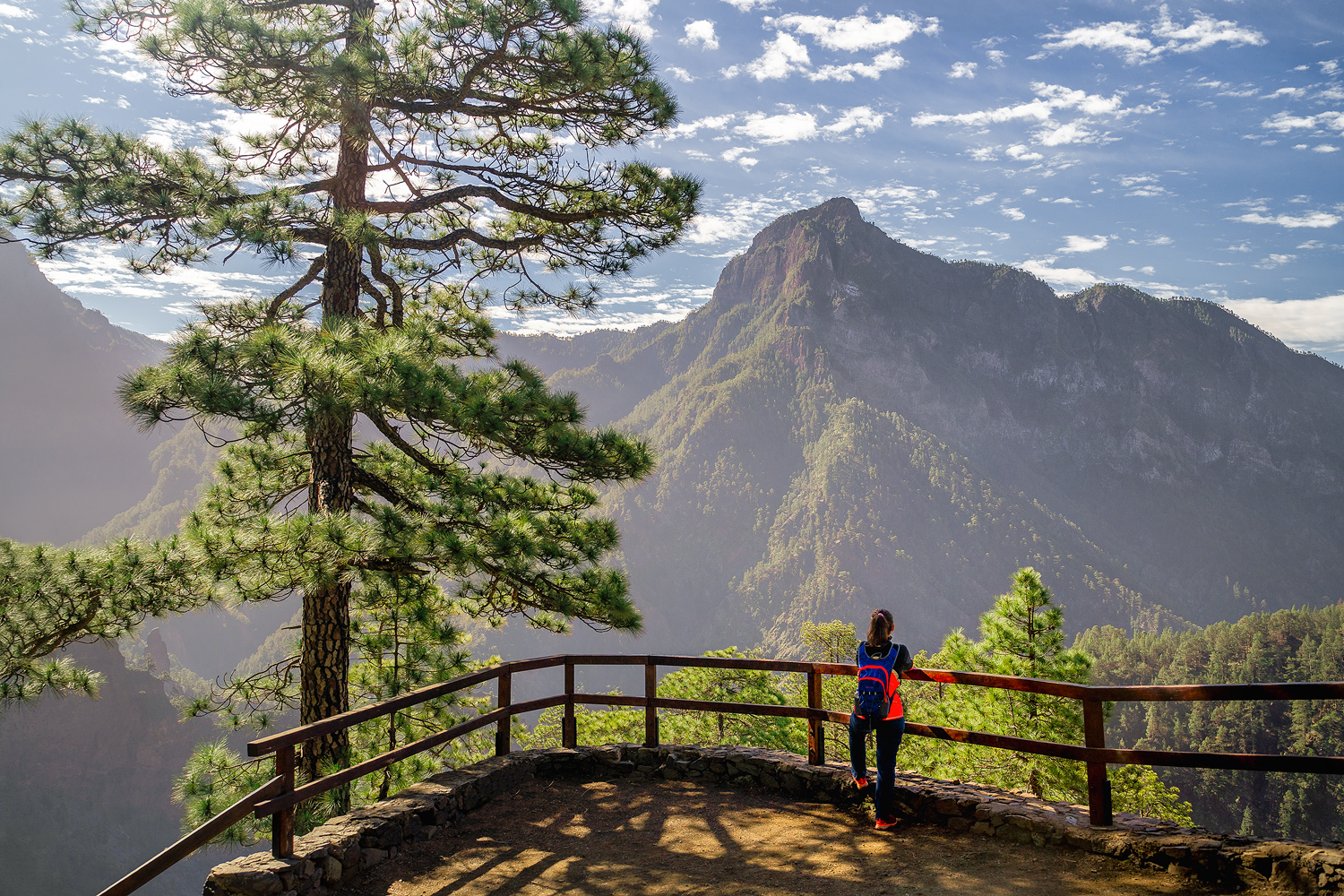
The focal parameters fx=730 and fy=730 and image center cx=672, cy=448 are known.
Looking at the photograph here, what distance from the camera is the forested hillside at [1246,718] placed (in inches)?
2362

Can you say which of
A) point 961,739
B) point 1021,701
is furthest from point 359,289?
point 1021,701

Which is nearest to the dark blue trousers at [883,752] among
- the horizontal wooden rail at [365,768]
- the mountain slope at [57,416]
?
the horizontal wooden rail at [365,768]

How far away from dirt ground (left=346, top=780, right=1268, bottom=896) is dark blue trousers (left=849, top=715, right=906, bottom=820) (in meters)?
0.20

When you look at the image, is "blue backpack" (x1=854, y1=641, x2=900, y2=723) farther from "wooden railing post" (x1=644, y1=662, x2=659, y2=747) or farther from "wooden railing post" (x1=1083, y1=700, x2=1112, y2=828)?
"wooden railing post" (x1=644, y1=662, x2=659, y2=747)

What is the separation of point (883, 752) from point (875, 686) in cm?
43

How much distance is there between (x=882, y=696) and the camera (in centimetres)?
452

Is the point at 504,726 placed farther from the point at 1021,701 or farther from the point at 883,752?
the point at 1021,701

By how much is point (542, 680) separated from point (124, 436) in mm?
118746

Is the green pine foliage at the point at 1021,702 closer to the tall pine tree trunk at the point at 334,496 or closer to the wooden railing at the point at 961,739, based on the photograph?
the wooden railing at the point at 961,739

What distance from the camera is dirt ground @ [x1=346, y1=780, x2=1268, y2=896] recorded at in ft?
12.8

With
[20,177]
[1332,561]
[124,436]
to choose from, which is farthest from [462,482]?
[1332,561]

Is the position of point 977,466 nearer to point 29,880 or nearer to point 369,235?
point 29,880

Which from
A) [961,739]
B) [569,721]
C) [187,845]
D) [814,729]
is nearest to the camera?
[187,845]

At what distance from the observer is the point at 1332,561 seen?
642ft
